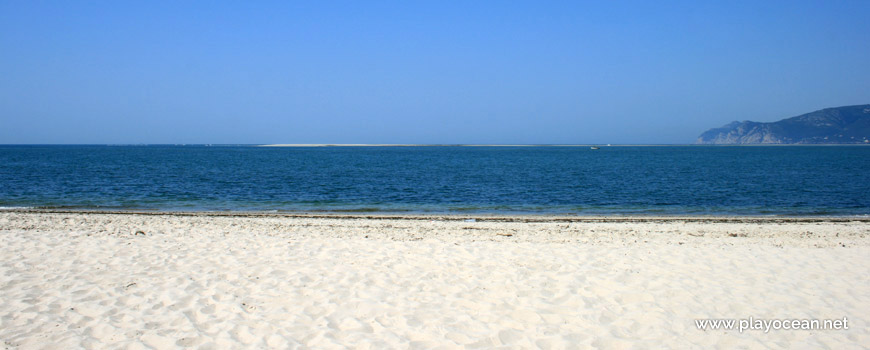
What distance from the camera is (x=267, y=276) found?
928 centimetres

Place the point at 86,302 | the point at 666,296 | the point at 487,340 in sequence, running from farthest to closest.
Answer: the point at 666,296
the point at 86,302
the point at 487,340

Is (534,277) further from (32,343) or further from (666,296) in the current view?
(32,343)

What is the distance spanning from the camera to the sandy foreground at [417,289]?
649 centimetres

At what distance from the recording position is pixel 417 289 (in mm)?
8555

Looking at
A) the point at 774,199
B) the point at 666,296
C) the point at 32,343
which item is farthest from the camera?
the point at 774,199

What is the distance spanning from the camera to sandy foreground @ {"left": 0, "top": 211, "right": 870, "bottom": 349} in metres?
6.49

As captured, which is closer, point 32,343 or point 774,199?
point 32,343

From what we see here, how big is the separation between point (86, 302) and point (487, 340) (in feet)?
20.0

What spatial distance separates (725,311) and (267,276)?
7.83 metres

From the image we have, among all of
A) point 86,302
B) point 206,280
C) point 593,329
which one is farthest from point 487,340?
point 86,302

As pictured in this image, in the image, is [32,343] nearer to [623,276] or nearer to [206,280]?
[206,280]

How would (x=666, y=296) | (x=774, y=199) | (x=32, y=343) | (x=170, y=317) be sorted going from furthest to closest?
(x=774, y=199)
(x=666, y=296)
(x=170, y=317)
(x=32, y=343)

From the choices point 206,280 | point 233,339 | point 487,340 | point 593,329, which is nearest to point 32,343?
point 233,339

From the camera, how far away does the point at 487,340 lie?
641cm
